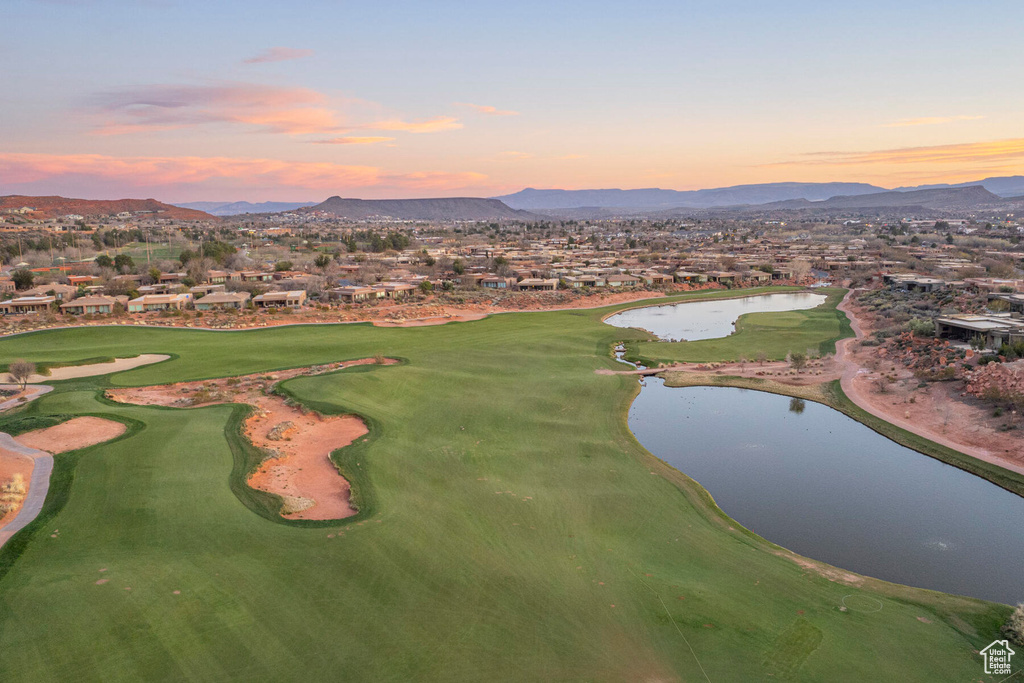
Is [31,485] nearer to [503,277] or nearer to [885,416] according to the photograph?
[885,416]

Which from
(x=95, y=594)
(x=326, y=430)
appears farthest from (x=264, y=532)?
(x=326, y=430)

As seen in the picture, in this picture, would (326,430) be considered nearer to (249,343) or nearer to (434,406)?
(434,406)

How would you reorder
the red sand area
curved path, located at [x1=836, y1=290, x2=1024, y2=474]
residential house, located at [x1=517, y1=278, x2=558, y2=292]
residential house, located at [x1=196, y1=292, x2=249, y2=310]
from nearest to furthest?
the red sand area
curved path, located at [x1=836, y1=290, x2=1024, y2=474]
residential house, located at [x1=196, y1=292, x2=249, y2=310]
residential house, located at [x1=517, y1=278, x2=558, y2=292]

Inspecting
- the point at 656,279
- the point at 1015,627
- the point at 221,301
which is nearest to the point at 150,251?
the point at 221,301

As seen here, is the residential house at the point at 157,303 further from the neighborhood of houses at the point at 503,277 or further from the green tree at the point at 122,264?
the green tree at the point at 122,264

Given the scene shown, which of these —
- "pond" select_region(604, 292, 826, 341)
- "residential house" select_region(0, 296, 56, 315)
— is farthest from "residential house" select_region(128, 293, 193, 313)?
"pond" select_region(604, 292, 826, 341)

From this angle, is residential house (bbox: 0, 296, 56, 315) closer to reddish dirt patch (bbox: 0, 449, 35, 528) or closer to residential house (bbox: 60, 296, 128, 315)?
residential house (bbox: 60, 296, 128, 315)
